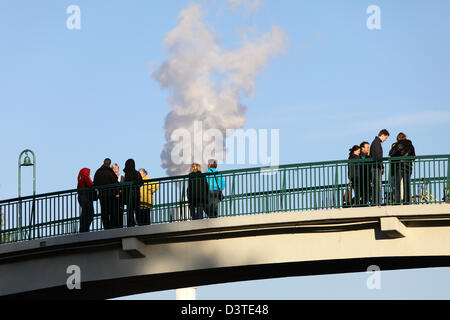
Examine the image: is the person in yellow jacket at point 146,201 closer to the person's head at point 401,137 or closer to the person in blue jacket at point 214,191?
the person in blue jacket at point 214,191

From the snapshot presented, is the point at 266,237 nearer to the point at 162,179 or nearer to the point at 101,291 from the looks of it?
the point at 162,179

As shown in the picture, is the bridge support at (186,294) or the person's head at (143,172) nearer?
the person's head at (143,172)

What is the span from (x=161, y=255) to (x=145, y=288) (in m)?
3.50

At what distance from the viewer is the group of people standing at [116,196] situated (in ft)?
98.2

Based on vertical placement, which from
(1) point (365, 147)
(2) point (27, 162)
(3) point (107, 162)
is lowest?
(3) point (107, 162)

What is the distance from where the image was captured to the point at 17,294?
102ft

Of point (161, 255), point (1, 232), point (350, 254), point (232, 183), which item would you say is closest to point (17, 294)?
point (1, 232)

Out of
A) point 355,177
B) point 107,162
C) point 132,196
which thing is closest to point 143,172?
point 107,162

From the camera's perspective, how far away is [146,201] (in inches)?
1177

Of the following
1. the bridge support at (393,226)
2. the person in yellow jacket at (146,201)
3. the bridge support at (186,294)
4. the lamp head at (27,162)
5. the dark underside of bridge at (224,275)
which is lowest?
the bridge support at (186,294)

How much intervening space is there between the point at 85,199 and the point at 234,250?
4188 mm

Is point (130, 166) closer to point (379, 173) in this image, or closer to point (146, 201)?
point (146, 201)

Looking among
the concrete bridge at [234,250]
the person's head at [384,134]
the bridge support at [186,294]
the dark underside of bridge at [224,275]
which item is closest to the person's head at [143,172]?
the concrete bridge at [234,250]

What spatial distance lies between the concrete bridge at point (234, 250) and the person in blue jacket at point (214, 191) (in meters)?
0.34
